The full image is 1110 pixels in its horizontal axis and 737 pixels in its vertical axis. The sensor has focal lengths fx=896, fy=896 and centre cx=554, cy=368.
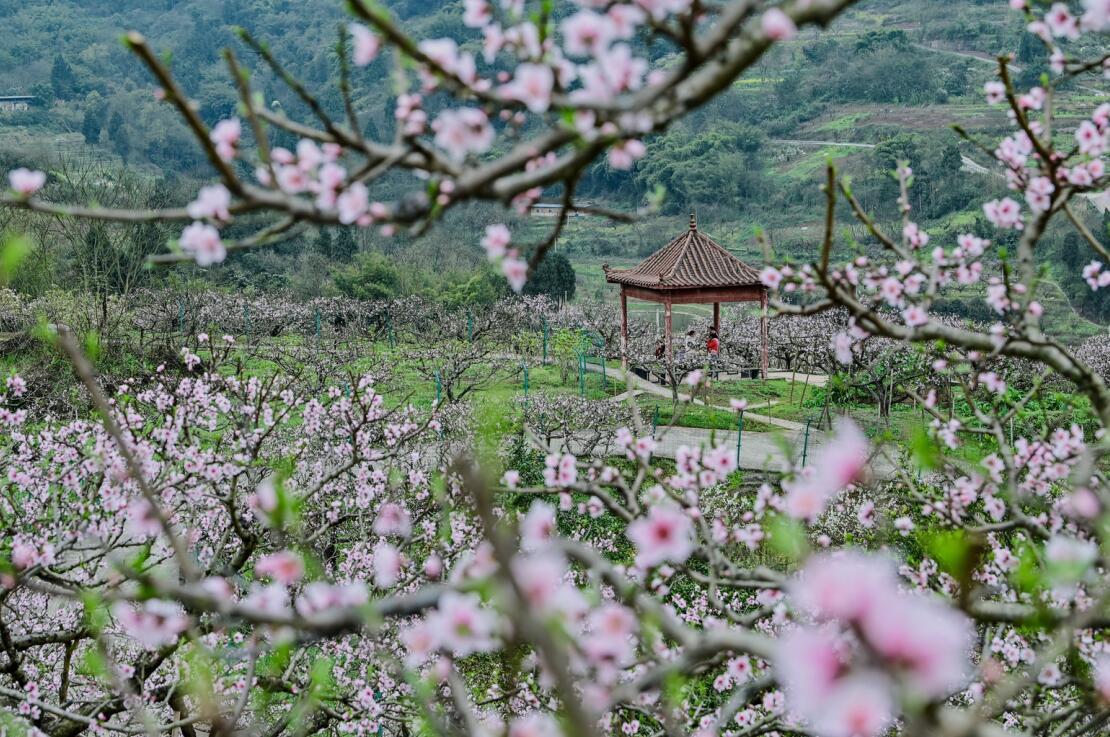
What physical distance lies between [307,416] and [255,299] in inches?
1078

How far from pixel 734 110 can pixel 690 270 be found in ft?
152

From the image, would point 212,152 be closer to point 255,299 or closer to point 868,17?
point 255,299

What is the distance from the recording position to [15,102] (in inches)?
2729

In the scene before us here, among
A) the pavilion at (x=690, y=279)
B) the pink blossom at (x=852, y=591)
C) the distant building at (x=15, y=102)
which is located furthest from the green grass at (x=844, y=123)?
the distant building at (x=15, y=102)

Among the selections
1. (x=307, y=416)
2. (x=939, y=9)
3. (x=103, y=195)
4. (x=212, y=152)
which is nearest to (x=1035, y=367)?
(x=307, y=416)

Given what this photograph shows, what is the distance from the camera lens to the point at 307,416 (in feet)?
19.2

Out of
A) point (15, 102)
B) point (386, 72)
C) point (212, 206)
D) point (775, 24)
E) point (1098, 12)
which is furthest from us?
point (15, 102)

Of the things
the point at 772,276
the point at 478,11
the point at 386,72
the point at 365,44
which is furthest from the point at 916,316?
the point at 386,72

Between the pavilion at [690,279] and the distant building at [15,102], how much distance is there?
66.1m

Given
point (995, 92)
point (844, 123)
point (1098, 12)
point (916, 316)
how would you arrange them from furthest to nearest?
point (844, 123) < point (995, 92) < point (916, 316) < point (1098, 12)

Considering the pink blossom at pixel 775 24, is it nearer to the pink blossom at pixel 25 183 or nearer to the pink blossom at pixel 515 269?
the pink blossom at pixel 515 269

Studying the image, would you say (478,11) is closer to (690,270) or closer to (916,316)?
(916,316)

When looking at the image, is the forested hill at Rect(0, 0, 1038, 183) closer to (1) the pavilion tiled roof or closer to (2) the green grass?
(2) the green grass

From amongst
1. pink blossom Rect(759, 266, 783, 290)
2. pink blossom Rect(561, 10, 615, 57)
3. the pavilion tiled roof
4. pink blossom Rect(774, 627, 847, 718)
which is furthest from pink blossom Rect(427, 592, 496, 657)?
the pavilion tiled roof
